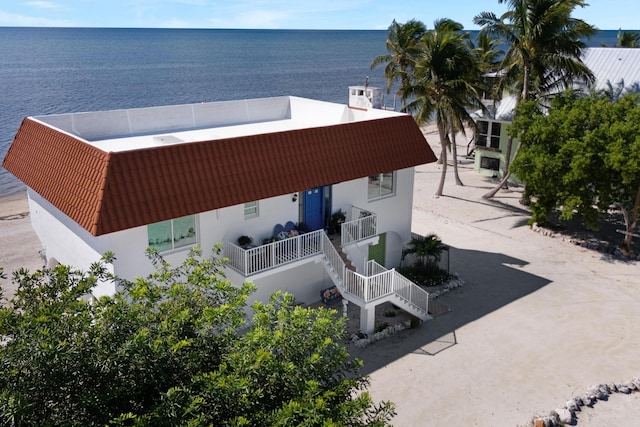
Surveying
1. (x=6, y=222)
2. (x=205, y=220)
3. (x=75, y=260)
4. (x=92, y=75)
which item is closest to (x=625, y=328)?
(x=205, y=220)

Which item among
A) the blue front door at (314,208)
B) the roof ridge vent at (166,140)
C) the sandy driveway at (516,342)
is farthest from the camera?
the blue front door at (314,208)

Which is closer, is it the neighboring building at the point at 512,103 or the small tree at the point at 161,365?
the small tree at the point at 161,365

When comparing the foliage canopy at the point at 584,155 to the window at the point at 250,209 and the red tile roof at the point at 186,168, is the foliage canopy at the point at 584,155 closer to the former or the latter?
the red tile roof at the point at 186,168

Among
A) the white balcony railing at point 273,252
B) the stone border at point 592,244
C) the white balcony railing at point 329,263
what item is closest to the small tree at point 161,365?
the white balcony railing at point 273,252

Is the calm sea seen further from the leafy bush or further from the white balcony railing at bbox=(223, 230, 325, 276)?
the leafy bush

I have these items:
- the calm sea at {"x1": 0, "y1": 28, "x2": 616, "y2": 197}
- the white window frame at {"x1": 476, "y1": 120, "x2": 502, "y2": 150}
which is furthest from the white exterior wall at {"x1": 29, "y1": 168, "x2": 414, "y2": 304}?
the calm sea at {"x1": 0, "y1": 28, "x2": 616, "y2": 197}

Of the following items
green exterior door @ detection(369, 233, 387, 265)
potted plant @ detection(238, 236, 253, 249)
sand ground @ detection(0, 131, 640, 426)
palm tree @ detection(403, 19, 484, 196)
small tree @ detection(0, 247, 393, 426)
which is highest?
palm tree @ detection(403, 19, 484, 196)
